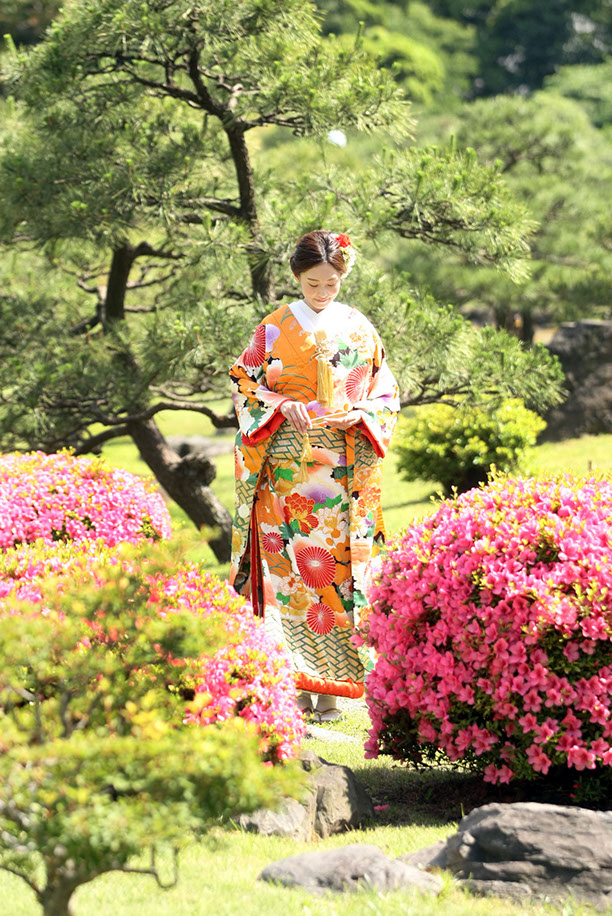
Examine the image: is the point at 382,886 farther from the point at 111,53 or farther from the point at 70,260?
the point at 70,260

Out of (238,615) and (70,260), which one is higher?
(70,260)

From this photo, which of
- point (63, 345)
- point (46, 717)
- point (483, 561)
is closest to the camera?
point (46, 717)

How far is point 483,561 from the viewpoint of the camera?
3787 mm

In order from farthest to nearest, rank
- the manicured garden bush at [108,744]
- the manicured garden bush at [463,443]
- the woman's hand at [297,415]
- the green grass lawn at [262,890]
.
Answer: the manicured garden bush at [463,443]
the woman's hand at [297,415]
the green grass lawn at [262,890]
the manicured garden bush at [108,744]

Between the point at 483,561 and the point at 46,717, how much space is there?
1.66 meters

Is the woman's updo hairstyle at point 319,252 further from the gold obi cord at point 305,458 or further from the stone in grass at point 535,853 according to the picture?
the stone in grass at point 535,853

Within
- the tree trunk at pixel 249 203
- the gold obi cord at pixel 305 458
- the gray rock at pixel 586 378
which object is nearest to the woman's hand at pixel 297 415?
the gold obi cord at pixel 305 458

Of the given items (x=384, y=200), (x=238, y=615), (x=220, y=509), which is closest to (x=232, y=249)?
(x=384, y=200)

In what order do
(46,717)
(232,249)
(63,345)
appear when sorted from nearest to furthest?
1. (46,717)
2. (232,249)
3. (63,345)

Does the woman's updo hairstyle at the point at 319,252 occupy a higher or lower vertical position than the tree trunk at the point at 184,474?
higher

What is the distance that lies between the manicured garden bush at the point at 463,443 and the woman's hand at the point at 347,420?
5106mm

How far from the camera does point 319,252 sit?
16.8 ft

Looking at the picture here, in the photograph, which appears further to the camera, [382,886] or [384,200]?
[384,200]

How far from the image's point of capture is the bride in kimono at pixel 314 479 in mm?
5289
